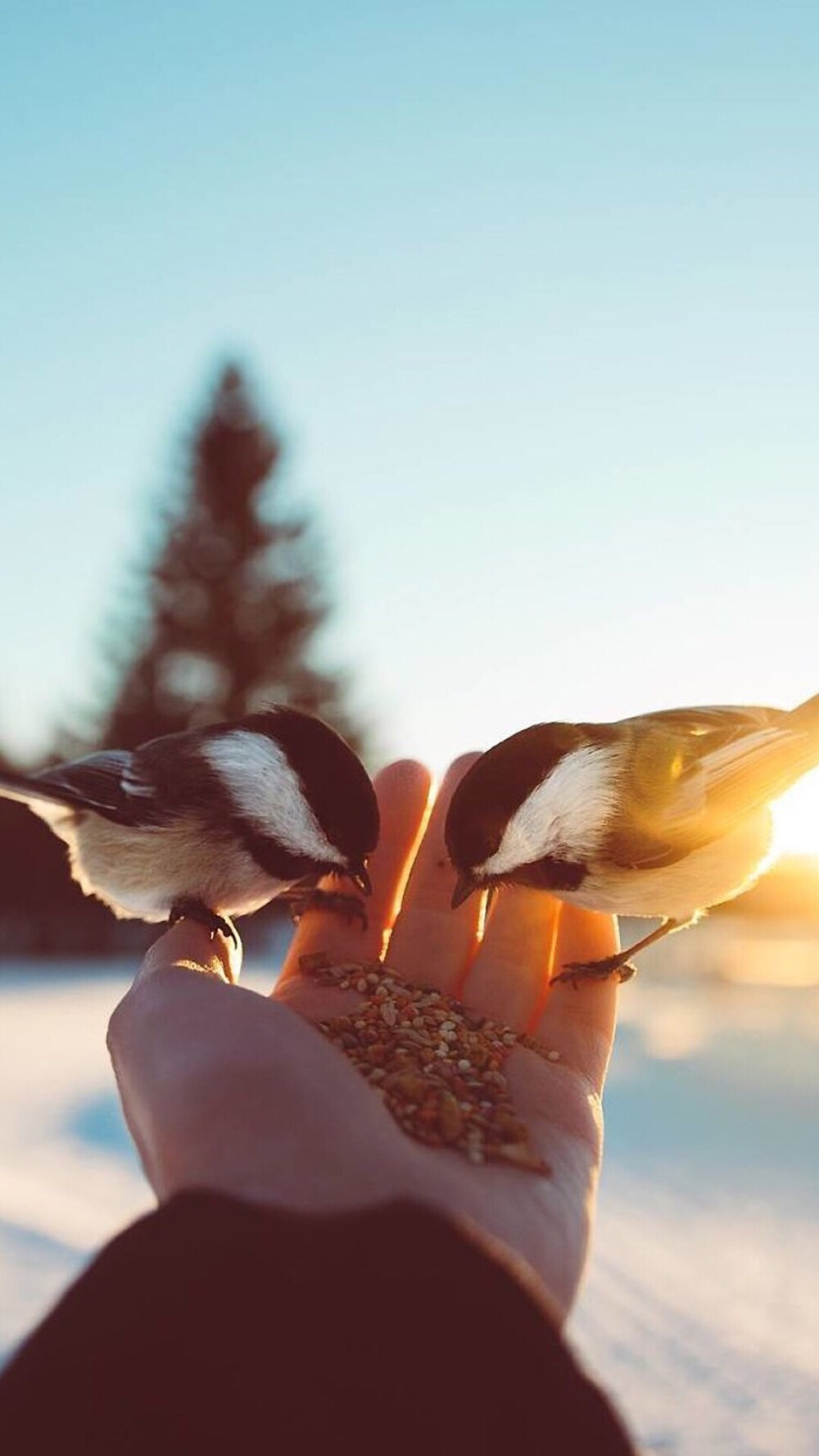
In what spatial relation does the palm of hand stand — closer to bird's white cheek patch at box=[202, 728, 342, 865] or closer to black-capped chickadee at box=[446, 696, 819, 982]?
black-capped chickadee at box=[446, 696, 819, 982]

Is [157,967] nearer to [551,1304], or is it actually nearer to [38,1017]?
[551,1304]

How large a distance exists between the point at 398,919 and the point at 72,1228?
1864mm

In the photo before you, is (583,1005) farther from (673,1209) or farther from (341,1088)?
(673,1209)

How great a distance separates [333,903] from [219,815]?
1.59 feet

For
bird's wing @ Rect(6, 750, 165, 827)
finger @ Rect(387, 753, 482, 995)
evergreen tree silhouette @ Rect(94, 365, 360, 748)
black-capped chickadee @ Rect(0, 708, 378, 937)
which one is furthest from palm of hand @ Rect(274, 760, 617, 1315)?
evergreen tree silhouette @ Rect(94, 365, 360, 748)

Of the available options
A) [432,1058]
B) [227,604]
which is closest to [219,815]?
[432,1058]

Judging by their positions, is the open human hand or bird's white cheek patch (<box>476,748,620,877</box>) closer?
the open human hand

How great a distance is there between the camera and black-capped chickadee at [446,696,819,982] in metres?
2.49

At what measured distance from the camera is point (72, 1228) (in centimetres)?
396

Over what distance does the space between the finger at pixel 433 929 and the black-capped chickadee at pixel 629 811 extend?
32 centimetres

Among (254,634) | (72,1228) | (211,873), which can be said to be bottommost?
(72,1228)

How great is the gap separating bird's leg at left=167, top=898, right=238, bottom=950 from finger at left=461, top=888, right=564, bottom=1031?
0.61 meters

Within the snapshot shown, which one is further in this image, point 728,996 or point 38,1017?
point 728,996

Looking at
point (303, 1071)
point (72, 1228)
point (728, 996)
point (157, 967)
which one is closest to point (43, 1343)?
point (303, 1071)
